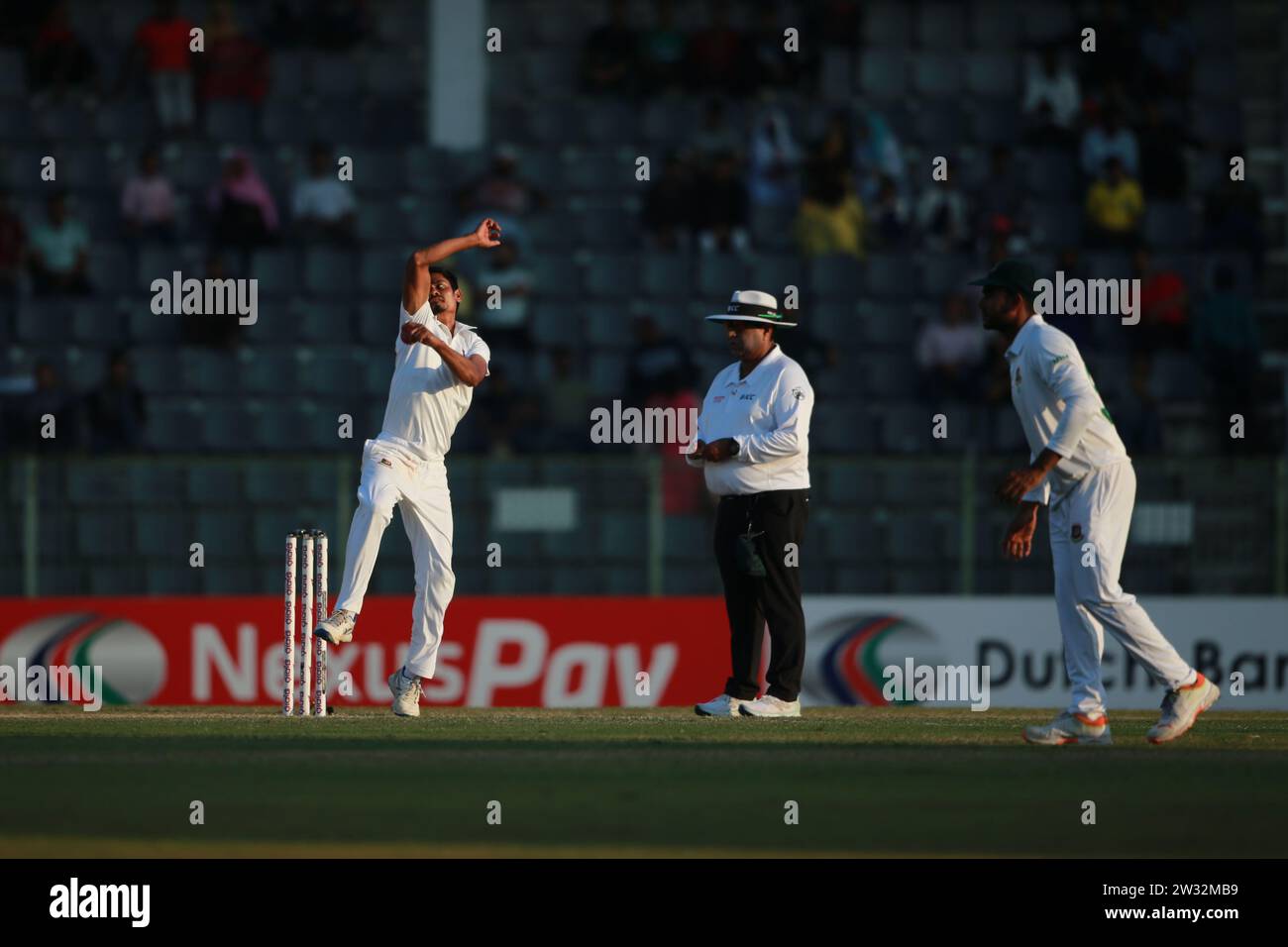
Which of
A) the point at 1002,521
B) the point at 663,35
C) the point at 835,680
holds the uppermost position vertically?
the point at 663,35

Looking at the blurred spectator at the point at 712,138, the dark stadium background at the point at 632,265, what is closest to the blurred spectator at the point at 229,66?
the dark stadium background at the point at 632,265

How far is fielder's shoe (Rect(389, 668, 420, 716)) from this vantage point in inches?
454

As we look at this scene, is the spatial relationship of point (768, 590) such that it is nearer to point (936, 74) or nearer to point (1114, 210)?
point (1114, 210)

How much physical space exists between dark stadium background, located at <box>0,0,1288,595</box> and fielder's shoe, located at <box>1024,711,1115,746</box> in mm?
6943

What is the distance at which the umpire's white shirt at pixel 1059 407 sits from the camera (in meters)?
9.97

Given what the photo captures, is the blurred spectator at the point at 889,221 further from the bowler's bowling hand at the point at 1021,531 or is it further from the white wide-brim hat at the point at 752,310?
the bowler's bowling hand at the point at 1021,531

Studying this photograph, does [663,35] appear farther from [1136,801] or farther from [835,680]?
[1136,801]

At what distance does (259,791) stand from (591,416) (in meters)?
10.6

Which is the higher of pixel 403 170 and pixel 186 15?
pixel 186 15

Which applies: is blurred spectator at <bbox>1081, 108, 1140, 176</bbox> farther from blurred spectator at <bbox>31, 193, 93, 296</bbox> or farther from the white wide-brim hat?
the white wide-brim hat

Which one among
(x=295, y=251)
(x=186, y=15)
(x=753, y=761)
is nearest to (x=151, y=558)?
(x=295, y=251)

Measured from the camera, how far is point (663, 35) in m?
22.3

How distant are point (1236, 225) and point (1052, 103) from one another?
220 cm

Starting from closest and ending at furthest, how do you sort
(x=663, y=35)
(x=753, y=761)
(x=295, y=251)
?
(x=753, y=761) < (x=295, y=251) < (x=663, y=35)
